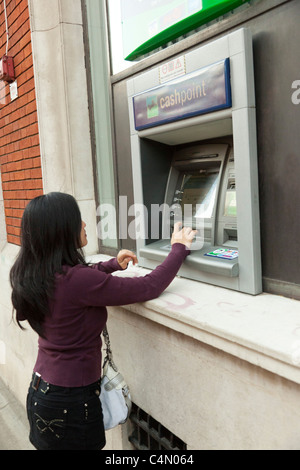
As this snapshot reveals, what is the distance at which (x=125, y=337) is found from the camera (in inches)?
96.5

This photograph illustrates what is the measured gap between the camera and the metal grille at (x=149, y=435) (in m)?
2.32

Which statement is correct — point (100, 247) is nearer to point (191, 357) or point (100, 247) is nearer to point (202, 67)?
point (191, 357)

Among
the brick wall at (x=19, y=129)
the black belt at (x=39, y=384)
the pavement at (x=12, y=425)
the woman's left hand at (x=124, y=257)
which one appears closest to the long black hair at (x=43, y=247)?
the black belt at (x=39, y=384)

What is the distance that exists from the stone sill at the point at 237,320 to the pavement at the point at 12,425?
233 centimetres

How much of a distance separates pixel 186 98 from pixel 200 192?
0.53m

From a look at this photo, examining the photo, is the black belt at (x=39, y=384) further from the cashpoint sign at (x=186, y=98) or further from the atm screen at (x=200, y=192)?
the cashpoint sign at (x=186, y=98)

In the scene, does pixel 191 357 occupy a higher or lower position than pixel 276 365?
lower

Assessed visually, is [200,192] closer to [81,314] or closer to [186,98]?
[186,98]

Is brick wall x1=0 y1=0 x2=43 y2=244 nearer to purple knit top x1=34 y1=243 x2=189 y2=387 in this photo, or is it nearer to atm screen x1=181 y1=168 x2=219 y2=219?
atm screen x1=181 y1=168 x2=219 y2=219

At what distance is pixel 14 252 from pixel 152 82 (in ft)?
8.43

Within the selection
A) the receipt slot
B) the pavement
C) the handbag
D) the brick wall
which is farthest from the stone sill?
the pavement

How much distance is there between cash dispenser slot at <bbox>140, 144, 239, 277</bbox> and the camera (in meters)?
2.05

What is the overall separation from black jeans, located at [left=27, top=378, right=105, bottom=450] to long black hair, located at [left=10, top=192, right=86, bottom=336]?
367mm
